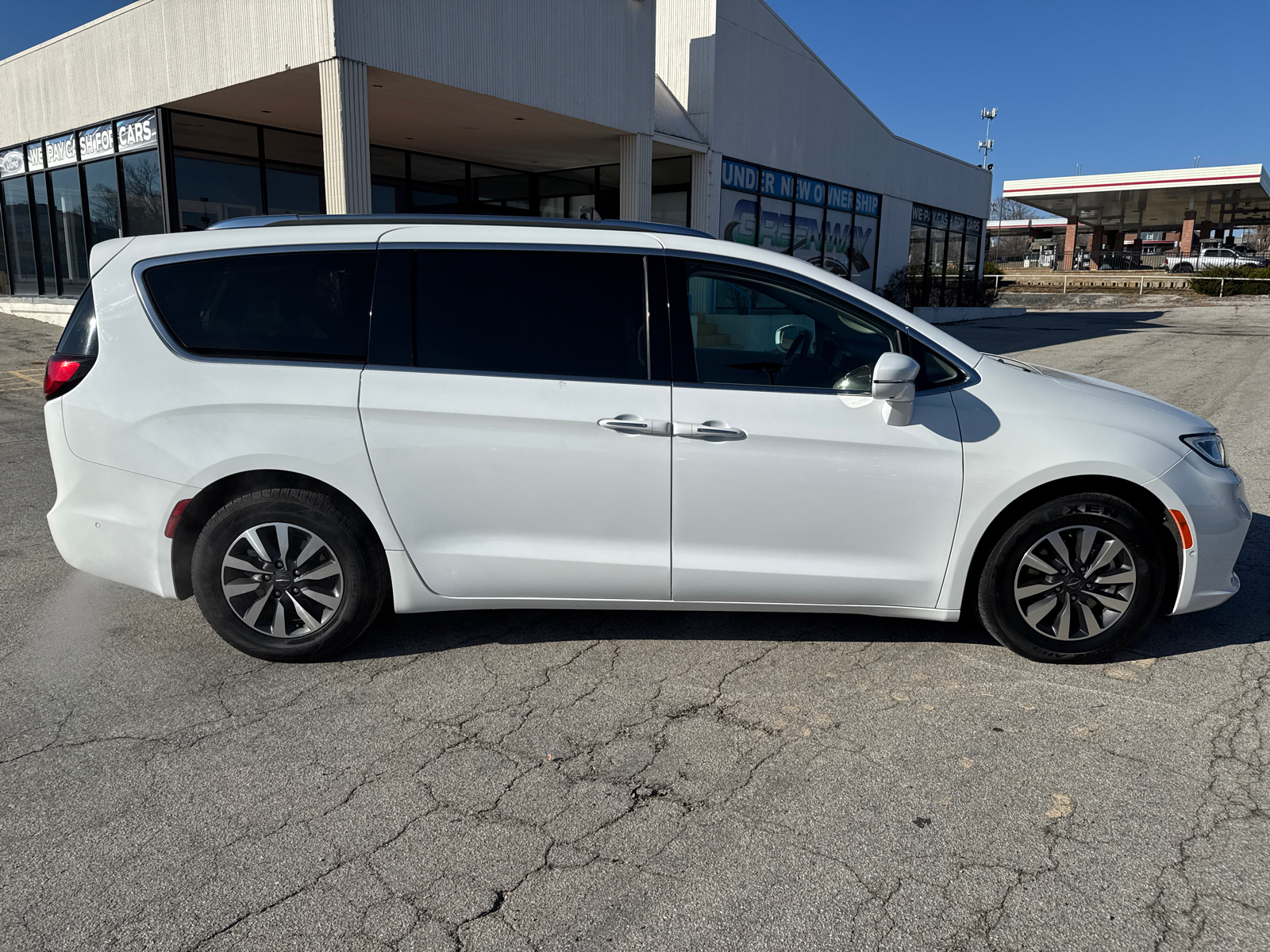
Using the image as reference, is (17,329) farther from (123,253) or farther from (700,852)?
(700,852)

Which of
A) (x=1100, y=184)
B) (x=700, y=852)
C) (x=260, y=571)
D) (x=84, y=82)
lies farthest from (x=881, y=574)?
(x=1100, y=184)

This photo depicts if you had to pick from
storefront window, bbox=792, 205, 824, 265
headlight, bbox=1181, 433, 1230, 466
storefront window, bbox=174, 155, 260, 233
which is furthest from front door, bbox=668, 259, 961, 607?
storefront window, bbox=792, 205, 824, 265

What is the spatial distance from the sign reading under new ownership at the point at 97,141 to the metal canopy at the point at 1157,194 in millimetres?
49456

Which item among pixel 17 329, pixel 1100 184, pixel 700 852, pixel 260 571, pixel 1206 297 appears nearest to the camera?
pixel 700 852

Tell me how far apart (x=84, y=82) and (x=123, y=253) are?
16.5 m

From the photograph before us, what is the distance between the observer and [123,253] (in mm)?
3809

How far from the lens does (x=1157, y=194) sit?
5159 cm

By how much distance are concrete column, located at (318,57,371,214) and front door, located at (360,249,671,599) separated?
869 centimetres

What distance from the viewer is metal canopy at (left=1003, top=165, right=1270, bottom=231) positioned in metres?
47.8

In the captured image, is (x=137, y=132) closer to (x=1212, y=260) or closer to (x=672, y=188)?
(x=672, y=188)

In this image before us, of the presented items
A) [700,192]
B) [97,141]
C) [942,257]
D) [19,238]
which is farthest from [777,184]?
[19,238]

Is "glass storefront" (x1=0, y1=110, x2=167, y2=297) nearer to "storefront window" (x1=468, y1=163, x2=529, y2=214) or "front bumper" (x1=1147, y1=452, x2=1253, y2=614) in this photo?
"storefront window" (x1=468, y1=163, x2=529, y2=214)

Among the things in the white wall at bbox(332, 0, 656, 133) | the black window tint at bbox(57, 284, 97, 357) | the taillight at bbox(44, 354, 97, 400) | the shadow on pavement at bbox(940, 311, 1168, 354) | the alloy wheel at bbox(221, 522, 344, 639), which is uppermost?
the white wall at bbox(332, 0, 656, 133)

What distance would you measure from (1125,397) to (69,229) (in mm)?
21212
